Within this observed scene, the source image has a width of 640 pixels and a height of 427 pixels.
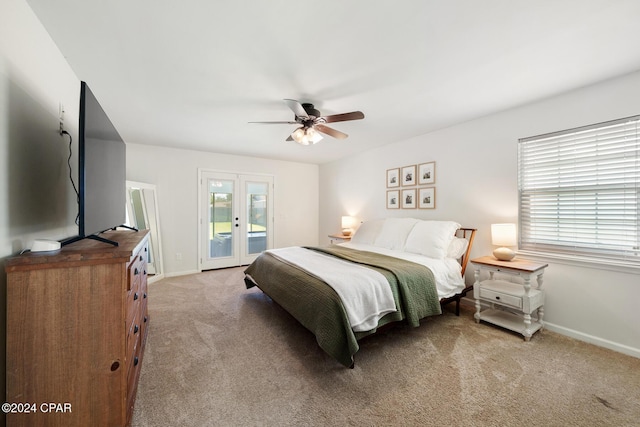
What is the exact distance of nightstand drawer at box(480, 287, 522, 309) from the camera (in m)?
2.30

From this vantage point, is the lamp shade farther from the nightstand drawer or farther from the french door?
the french door

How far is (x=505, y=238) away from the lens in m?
2.53

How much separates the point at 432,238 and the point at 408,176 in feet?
4.30

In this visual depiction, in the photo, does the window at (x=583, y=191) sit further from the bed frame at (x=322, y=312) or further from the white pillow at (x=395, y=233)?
the white pillow at (x=395, y=233)

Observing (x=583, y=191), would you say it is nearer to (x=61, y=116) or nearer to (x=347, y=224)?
(x=347, y=224)

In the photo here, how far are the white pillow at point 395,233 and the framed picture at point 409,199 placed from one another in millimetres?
409

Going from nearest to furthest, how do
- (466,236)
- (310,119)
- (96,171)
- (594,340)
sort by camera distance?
1. (96,171)
2. (594,340)
3. (310,119)
4. (466,236)

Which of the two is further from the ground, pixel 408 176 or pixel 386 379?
pixel 408 176

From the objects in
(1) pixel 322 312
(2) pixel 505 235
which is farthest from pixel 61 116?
(2) pixel 505 235

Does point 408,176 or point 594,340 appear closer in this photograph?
point 594,340

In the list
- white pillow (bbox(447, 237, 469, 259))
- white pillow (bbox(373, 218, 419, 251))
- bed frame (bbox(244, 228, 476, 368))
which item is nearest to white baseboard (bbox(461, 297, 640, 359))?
bed frame (bbox(244, 228, 476, 368))

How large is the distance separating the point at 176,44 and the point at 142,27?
0.65ft

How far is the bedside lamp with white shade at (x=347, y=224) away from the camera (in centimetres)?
485

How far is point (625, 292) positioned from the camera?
209 centimetres
